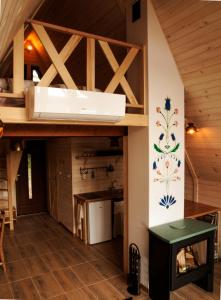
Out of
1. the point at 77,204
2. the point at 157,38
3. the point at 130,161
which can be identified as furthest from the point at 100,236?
the point at 157,38

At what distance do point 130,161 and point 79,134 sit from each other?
0.80 meters

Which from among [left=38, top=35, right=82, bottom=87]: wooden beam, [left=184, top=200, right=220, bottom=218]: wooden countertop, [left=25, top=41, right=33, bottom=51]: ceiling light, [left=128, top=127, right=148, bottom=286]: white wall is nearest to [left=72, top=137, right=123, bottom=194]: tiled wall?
[left=184, top=200, right=220, bottom=218]: wooden countertop

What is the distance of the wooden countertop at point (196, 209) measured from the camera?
350 centimetres

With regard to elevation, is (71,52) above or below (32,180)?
above

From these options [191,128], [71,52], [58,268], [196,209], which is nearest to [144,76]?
[71,52]

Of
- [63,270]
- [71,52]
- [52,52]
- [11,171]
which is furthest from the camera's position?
[11,171]

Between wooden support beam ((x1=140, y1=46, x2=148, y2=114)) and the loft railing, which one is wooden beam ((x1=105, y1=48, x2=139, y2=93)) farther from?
wooden support beam ((x1=140, y1=46, x2=148, y2=114))

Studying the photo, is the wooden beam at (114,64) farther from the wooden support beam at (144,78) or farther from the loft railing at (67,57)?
the wooden support beam at (144,78)

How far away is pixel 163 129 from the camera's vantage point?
2.99 meters

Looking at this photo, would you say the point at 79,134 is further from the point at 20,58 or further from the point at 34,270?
the point at 34,270

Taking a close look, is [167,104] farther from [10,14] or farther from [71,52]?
[10,14]

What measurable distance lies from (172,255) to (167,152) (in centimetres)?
115

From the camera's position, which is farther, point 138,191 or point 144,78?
point 138,191

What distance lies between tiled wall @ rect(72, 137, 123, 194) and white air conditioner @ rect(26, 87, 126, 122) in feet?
8.38
